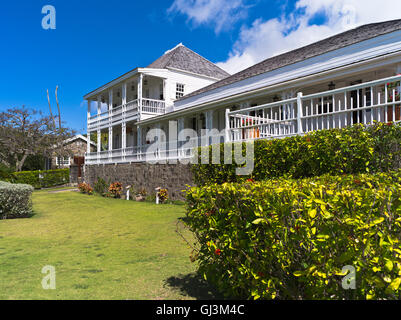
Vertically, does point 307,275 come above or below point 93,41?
below

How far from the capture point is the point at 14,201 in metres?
10.4

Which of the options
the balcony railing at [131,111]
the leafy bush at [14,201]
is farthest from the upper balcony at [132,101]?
the leafy bush at [14,201]

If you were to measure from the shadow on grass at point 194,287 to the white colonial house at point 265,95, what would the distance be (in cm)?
404

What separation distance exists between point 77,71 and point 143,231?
78.0 ft

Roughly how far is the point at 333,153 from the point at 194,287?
3227 mm

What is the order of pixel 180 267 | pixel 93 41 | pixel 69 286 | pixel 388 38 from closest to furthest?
1. pixel 69 286
2. pixel 180 267
3. pixel 388 38
4. pixel 93 41

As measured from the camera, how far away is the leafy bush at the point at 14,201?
10250mm

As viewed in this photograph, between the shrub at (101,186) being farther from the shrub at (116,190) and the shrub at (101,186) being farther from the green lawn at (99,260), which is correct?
the green lawn at (99,260)

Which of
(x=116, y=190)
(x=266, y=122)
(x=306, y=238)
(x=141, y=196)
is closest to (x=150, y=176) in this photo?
(x=141, y=196)

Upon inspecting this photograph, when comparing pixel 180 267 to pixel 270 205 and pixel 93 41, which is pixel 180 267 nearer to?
pixel 270 205

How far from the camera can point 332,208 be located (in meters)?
2.36

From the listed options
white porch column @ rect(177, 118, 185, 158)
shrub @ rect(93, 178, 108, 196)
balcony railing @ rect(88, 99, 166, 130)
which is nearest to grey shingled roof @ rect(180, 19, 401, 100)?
white porch column @ rect(177, 118, 185, 158)

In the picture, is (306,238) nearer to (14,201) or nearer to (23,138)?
(14,201)
